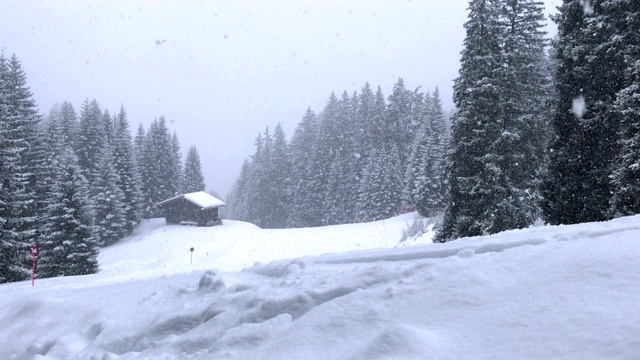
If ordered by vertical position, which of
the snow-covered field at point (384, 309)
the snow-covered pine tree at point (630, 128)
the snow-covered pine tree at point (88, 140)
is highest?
the snow-covered pine tree at point (88, 140)

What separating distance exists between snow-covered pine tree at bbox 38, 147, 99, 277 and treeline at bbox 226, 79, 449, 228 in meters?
32.8

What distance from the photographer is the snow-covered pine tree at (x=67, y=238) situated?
26.5 metres

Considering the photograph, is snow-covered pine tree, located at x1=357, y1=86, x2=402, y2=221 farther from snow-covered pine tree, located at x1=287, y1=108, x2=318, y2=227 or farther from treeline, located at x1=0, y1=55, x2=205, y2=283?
treeline, located at x1=0, y1=55, x2=205, y2=283

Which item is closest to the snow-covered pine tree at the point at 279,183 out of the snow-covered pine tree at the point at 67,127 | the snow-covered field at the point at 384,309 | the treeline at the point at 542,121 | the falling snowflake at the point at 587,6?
the snow-covered pine tree at the point at 67,127

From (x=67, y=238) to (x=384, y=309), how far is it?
28.0m

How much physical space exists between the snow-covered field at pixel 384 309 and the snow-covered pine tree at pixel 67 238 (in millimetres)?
21017

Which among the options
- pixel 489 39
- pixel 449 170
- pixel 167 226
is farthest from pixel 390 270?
pixel 167 226

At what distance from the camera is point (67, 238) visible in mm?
27031

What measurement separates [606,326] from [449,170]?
18693 mm

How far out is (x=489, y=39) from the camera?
2059cm

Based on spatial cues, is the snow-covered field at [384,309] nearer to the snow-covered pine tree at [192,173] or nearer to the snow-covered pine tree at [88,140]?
the snow-covered pine tree at [88,140]

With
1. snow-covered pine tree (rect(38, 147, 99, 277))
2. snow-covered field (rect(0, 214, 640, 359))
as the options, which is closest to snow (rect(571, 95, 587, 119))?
snow-covered field (rect(0, 214, 640, 359))

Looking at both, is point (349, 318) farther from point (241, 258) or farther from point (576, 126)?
point (241, 258)

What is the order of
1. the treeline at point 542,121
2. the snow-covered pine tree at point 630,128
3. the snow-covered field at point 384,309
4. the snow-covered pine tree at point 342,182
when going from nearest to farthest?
the snow-covered field at point 384,309, the snow-covered pine tree at point 630,128, the treeline at point 542,121, the snow-covered pine tree at point 342,182
